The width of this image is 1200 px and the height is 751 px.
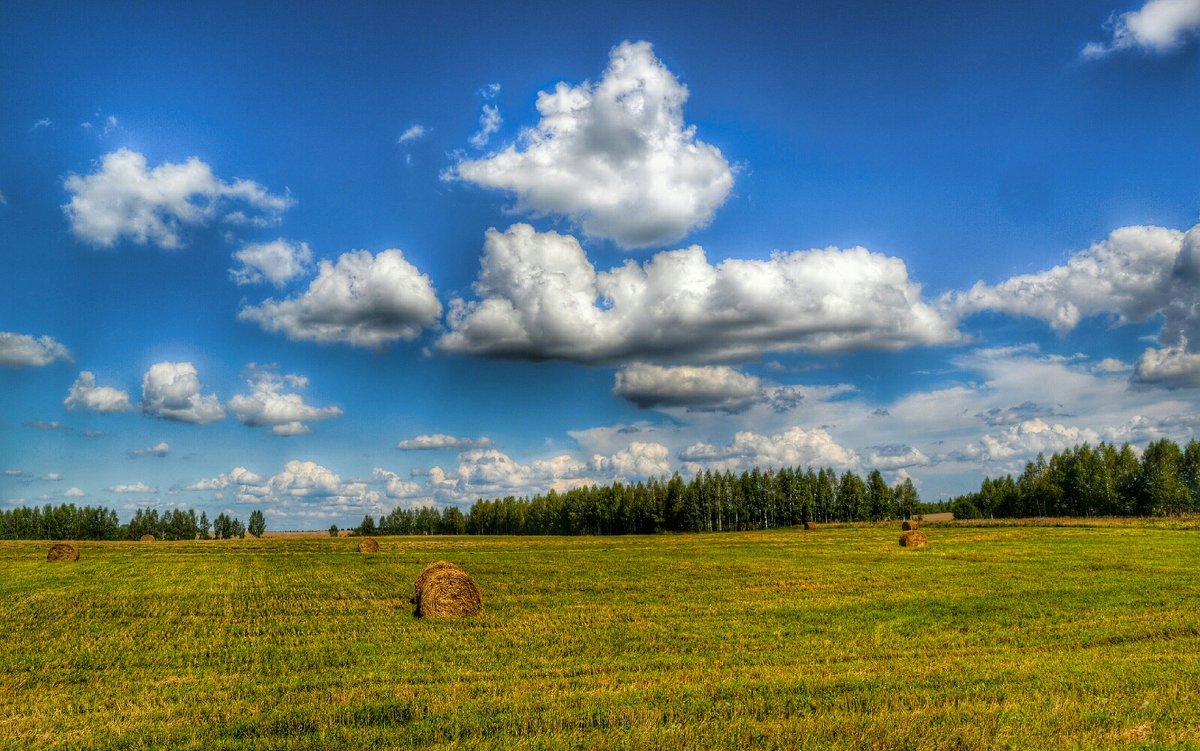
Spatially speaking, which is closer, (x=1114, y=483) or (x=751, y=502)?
(x=1114, y=483)

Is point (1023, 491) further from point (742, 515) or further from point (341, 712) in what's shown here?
point (341, 712)

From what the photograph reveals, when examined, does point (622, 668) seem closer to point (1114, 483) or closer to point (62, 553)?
point (62, 553)

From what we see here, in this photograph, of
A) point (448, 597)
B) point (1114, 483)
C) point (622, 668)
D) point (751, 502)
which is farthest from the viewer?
point (751, 502)

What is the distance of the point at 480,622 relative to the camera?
20281 millimetres

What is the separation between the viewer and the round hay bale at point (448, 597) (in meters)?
21.6

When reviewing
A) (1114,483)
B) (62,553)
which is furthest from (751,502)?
(62,553)

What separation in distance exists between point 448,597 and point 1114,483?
15591 cm

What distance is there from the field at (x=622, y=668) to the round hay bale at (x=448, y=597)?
1095mm

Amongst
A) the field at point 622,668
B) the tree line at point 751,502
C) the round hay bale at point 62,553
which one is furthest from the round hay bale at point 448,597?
the tree line at point 751,502

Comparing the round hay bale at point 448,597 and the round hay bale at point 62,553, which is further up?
the round hay bale at point 448,597

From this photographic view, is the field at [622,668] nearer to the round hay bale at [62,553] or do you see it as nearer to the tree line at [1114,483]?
the round hay bale at [62,553]

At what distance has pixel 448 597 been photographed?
72.0ft

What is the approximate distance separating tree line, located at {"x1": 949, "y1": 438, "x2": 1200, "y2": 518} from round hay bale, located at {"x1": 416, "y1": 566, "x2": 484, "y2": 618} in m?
148

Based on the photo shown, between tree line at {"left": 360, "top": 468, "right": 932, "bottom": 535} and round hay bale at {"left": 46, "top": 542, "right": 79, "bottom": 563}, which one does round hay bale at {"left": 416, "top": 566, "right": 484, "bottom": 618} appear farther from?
tree line at {"left": 360, "top": 468, "right": 932, "bottom": 535}
